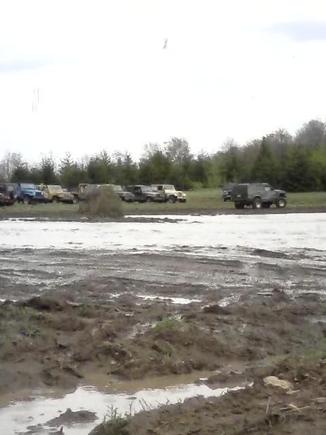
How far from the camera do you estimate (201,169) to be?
107 m

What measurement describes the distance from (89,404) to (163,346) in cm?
187

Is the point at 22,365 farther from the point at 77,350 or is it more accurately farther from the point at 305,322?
the point at 305,322

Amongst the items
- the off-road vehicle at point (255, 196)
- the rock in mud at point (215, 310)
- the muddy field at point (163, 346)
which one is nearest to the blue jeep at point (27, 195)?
the off-road vehicle at point (255, 196)

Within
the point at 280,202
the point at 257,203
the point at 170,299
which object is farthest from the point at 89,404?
the point at 280,202

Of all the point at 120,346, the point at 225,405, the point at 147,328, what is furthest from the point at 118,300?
the point at 225,405

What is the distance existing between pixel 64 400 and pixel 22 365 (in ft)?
3.60

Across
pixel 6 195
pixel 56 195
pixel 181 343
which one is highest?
pixel 6 195

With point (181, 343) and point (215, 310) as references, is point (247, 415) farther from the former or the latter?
point (215, 310)

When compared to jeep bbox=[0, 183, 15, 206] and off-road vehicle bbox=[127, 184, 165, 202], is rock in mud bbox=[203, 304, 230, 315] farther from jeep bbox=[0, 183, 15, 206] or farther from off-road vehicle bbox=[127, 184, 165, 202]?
off-road vehicle bbox=[127, 184, 165, 202]

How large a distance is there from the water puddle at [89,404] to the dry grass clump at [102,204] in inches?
1582

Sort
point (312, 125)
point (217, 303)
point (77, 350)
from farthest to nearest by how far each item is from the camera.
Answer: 1. point (312, 125)
2. point (217, 303)
3. point (77, 350)

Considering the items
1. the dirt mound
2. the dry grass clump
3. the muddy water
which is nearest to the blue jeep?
the dry grass clump

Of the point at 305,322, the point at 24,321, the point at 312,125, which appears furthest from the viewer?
the point at 312,125

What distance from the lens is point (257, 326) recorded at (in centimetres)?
1116
